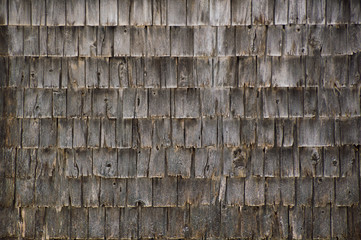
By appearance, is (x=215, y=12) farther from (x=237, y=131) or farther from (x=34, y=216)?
(x=34, y=216)

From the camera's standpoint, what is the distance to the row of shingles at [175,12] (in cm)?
333

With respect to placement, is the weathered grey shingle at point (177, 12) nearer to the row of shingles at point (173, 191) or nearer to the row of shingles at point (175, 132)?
the row of shingles at point (175, 132)

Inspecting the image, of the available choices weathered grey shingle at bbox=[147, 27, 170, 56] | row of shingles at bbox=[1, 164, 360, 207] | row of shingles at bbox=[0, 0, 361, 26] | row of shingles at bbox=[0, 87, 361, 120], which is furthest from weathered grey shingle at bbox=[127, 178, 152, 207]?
row of shingles at bbox=[0, 0, 361, 26]

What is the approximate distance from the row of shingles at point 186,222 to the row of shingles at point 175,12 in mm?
1598

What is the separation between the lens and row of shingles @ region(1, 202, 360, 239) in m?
3.39

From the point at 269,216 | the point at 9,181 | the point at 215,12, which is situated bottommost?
the point at 269,216

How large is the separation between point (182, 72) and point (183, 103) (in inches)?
10.4

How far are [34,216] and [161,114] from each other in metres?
1.41

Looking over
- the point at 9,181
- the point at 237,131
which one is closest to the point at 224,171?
the point at 237,131

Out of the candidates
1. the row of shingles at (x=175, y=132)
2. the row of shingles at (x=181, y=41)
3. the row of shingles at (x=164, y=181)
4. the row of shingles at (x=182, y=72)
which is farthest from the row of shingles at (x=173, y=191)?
the row of shingles at (x=181, y=41)

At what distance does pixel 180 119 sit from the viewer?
11.0ft

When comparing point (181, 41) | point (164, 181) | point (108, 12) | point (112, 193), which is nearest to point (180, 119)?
point (164, 181)

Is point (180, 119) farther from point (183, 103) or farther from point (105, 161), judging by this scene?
point (105, 161)

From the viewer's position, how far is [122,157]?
133 inches
